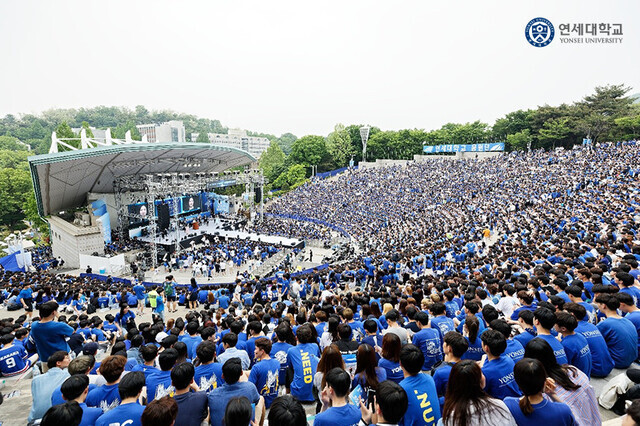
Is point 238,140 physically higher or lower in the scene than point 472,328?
higher

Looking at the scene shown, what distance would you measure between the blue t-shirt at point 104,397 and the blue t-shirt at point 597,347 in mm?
5271

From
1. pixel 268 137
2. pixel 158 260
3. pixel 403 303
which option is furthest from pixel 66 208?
pixel 268 137

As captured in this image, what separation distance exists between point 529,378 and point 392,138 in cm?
6600

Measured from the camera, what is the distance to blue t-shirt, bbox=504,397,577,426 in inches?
92.1

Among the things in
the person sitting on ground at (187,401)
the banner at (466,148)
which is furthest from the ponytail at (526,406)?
the banner at (466,148)

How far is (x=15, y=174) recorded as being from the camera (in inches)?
1750

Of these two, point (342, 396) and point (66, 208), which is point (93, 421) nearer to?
point (342, 396)

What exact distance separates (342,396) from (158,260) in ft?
85.0

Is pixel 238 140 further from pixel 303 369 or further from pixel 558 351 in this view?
pixel 558 351

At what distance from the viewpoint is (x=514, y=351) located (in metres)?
3.61

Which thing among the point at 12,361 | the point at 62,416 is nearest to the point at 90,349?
the point at 12,361

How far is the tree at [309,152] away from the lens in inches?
2628

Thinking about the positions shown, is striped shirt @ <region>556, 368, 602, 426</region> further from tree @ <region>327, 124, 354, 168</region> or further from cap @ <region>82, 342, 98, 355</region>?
tree @ <region>327, 124, 354, 168</region>

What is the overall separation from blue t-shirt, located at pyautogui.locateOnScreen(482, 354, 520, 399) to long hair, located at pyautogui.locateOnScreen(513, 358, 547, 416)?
0.81 meters
